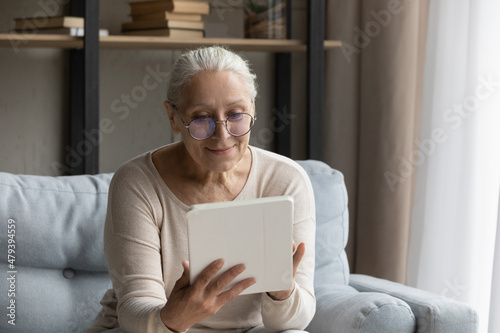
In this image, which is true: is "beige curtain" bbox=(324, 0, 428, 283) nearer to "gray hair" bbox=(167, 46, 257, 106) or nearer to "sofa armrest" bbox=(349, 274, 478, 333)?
"sofa armrest" bbox=(349, 274, 478, 333)

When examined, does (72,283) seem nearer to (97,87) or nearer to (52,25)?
(97,87)

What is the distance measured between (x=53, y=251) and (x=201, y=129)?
2.16 ft

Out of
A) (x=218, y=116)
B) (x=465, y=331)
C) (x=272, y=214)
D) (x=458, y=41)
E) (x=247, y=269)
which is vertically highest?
(x=458, y=41)

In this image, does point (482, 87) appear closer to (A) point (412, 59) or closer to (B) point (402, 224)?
(A) point (412, 59)

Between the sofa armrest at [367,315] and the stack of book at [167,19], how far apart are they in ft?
3.68

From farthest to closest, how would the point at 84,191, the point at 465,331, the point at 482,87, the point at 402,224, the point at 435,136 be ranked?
1. the point at 402,224
2. the point at 435,136
3. the point at 482,87
4. the point at 84,191
5. the point at 465,331

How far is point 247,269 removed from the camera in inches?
52.3

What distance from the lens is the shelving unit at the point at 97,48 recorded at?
7.47 ft

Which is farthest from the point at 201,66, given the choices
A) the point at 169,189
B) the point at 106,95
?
the point at 106,95

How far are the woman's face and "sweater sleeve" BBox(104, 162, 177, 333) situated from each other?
0.16 metres

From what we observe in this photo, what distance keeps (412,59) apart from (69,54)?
1.29m

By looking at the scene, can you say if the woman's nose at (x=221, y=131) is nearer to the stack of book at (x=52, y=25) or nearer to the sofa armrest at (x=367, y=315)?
the sofa armrest at (x=367, y=315)

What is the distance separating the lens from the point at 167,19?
2.43 m

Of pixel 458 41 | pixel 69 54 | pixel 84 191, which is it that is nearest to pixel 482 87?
pixel 458 41
